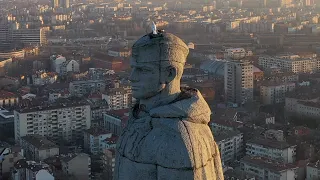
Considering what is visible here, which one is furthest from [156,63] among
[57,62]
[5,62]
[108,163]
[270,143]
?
[5,62]

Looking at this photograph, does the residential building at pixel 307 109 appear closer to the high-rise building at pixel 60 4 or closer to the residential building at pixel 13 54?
the residential building at pixel 13 54

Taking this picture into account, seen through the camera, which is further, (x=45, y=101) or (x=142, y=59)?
(x=45, y=101)

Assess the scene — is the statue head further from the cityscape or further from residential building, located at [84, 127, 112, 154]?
residential building, located at [84, 127, 112, 154]

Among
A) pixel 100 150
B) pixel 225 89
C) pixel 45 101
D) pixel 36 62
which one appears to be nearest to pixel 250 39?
pixel 36 62

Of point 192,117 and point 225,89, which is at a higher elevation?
point 192,117

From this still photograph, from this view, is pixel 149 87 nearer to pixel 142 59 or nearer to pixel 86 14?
pixel 142 59

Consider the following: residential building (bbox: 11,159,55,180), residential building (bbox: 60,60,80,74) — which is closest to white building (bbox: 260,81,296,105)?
residential building (bbox: 60,60,80,74)
